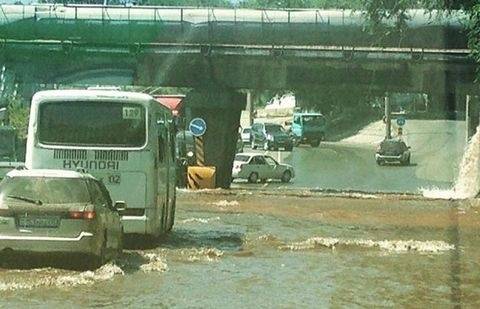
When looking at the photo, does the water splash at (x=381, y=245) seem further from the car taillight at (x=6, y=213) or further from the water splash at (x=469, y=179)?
the water splash at (x=469, y=179)

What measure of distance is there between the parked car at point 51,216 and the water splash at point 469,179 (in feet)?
103

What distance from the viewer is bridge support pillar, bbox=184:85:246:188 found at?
2018 inches

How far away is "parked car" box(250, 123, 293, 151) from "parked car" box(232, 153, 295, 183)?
2485 cm

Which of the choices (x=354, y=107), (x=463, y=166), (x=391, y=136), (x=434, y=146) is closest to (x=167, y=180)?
(x=463, y=166)

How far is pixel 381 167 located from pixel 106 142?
5236cm

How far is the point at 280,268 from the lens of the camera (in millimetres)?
17938

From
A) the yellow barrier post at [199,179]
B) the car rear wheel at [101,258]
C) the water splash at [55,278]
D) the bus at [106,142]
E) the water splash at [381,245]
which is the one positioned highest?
the bus at [106,142]

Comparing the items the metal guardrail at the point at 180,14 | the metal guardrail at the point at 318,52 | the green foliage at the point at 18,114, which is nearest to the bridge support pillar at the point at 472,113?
the metal guardrail at the point at 318,52

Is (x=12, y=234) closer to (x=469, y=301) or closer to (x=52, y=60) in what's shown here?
(x=469, y=301)

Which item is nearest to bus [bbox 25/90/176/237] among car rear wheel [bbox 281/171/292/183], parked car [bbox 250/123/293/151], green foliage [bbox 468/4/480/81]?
green foliage [bbox 468/4/480/81]

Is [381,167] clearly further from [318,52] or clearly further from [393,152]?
[318,52]

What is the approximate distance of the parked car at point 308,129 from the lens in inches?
3686

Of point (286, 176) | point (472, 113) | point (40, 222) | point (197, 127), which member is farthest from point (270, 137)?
point (40, 222)

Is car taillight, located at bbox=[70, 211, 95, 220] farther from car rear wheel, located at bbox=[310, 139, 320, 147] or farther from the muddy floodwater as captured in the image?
car rear wheel, located at bbox=[310, 139, 320, 147]
